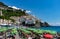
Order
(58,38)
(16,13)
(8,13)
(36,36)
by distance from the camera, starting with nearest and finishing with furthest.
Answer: (58,38)
(36,36)
(8,13)
(16,13)

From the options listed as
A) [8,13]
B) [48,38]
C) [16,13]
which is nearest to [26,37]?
→ [48,38]

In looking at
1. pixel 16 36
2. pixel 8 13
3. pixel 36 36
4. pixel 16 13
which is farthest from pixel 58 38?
pixel 16 13

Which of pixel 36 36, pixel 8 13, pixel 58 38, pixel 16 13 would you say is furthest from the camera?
pixel 16 13

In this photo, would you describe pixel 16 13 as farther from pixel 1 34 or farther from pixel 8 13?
pixel 1 34

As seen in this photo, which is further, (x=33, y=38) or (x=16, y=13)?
(x=16, y=13)

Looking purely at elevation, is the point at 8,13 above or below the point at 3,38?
above

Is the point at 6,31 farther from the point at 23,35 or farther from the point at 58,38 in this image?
the point at 58,38

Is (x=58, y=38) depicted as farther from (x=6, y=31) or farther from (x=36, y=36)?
(x=6, y=31)

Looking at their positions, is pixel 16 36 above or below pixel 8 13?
below

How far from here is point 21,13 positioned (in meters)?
46.5

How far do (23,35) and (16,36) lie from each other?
32 centimetres

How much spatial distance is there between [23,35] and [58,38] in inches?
64.1

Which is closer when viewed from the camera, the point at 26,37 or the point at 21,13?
the point at 26,37

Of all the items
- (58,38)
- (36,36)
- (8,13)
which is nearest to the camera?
(58,38)
